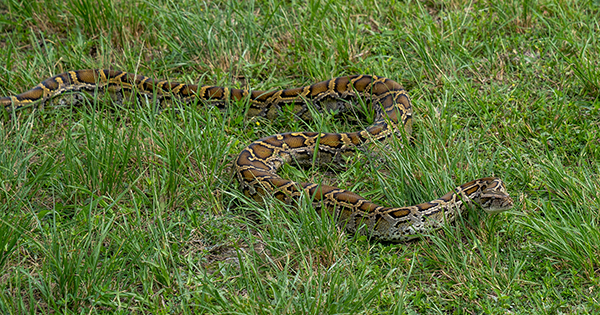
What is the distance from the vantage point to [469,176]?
243 inches

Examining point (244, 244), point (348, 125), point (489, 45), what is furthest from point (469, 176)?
point (489, 45)

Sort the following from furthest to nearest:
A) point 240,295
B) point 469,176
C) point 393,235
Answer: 1. point 469,176
2. point 393,235
3. point 240,295

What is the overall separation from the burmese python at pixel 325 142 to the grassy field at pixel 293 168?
19 cm

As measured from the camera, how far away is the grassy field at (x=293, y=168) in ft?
16.1

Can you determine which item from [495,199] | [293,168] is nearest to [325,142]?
[293,168]

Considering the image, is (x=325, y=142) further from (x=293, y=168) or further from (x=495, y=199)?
(x=495, y=199)

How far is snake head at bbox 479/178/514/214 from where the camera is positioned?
5.41 meters

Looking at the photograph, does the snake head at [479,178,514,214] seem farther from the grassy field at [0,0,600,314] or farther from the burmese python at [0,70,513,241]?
the grassy field at [0,0,600,314]

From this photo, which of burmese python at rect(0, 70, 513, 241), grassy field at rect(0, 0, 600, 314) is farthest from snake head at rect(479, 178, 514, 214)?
A: grassy field at rect(0, 0, 600, 314)

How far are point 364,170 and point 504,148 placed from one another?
66.9 inches

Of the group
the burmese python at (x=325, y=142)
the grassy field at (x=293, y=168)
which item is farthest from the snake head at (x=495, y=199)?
the grassy field at (x=293, y=168)

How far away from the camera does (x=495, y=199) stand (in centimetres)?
545

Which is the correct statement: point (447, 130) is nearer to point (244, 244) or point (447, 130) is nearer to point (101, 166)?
point (244, 244)

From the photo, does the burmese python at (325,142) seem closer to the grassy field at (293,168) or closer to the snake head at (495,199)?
the snake head at (495,199)
